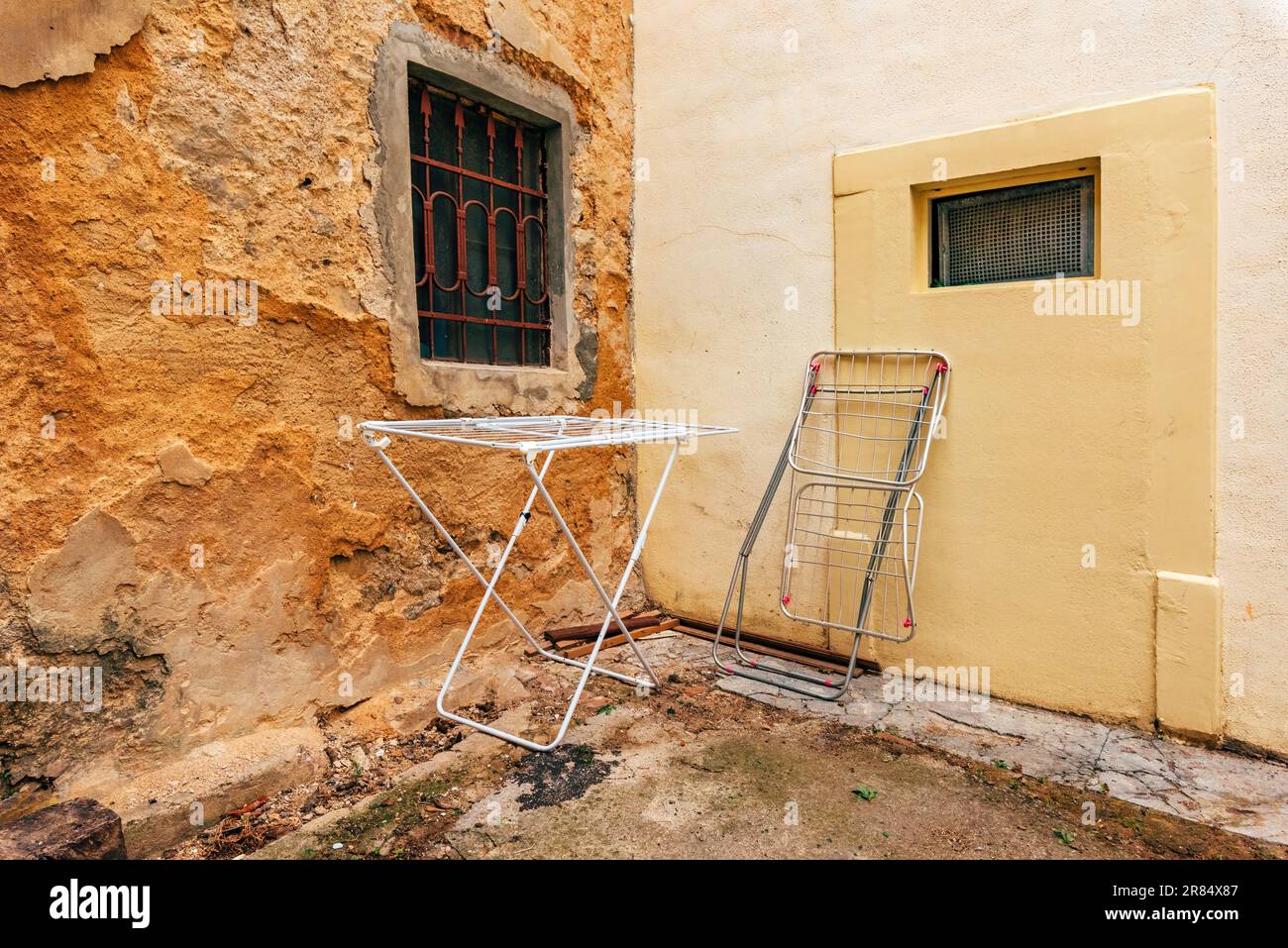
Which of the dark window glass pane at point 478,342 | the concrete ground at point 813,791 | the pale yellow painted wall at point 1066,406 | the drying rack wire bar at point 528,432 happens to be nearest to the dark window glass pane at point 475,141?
the dark window glass pane at point 478,342

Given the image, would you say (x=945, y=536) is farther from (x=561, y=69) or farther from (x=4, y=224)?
(x=4, y=224)

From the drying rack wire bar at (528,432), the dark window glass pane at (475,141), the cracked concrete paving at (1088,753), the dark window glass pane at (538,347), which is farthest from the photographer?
the dark window glass pane at (538,347)

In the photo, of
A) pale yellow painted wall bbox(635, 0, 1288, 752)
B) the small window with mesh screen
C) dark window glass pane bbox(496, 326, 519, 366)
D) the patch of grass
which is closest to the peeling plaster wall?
dark window glass pane bbox(496, 326, 519, 366)

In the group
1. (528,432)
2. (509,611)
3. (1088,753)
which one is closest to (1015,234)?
(1088,753)

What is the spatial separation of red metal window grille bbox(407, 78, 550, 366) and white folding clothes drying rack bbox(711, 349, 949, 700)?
1.35 m

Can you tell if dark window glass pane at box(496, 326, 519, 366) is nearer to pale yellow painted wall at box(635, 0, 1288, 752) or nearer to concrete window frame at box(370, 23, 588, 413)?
concrete window frame at box(370, 23, 588, 413)

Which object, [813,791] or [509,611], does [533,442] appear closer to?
[509,611]

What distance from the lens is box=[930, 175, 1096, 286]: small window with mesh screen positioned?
121 inches

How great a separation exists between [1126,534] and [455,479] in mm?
2593

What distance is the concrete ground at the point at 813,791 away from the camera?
90.7 inches

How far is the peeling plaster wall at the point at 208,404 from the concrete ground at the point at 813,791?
596 mm

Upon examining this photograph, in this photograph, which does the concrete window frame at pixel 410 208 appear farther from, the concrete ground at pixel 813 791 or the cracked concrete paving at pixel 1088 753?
the cracked concrete paving at pixel 1088 753

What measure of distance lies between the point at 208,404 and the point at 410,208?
43.4 inches

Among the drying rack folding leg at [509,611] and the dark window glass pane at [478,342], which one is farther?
the dark window glass pane at [478,342]
